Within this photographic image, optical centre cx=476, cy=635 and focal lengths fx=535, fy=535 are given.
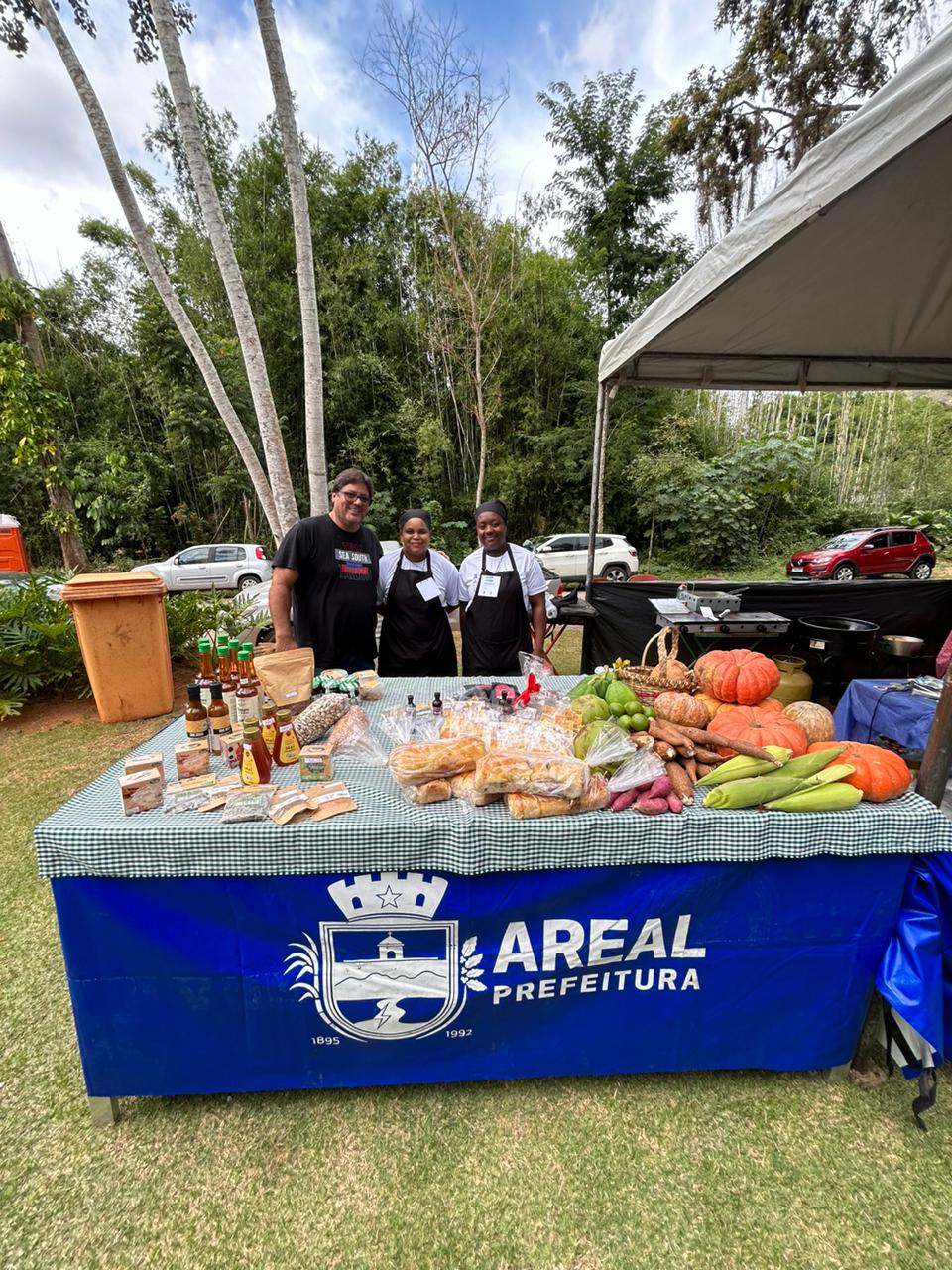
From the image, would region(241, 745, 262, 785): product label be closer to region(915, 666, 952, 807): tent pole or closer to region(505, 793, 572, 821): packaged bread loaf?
region(505, 793, 572, 821): packaged bread loaf

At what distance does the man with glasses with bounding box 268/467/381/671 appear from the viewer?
2719 millimetres

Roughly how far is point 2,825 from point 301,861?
278 centimetres

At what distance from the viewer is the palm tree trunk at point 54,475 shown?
7367 millimetres

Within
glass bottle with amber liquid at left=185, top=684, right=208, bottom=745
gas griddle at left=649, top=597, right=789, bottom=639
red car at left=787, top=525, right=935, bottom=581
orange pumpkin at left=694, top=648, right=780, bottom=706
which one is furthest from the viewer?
red car at left=787, top=525, right=935, bottom=581

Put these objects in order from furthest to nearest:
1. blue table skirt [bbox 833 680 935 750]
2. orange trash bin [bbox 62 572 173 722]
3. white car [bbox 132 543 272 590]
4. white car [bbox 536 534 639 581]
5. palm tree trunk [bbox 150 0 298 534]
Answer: white car [bbox 536 534 639 581] → white car [bbox 132 543 272 590] → palm tree trunk [bbox 150 0 298 534] → orange trash bin [bbox 62 572 173 722] → blue table skirt [bbox 833 680 935 750]

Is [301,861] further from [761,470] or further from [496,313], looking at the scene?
[761,470]

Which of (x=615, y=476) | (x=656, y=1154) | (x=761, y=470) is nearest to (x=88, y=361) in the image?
(x=615, y=476)

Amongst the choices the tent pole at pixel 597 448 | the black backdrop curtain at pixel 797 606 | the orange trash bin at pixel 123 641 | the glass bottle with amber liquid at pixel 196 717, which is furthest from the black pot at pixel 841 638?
the orange trash bin at pixel 123 641

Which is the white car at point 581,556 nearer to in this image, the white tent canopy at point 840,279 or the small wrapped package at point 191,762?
the white tent canopy at point 840,279

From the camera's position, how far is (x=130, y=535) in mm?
15430

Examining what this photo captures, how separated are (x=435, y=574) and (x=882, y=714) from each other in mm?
2447

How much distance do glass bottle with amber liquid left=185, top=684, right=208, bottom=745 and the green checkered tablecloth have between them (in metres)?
0.30

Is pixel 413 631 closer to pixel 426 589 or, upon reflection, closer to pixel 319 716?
pixel 426 589

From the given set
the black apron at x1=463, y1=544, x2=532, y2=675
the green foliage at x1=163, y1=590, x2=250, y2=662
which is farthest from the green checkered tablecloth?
the green foliage at x1=163, y1=590, x2=250, y2=662
